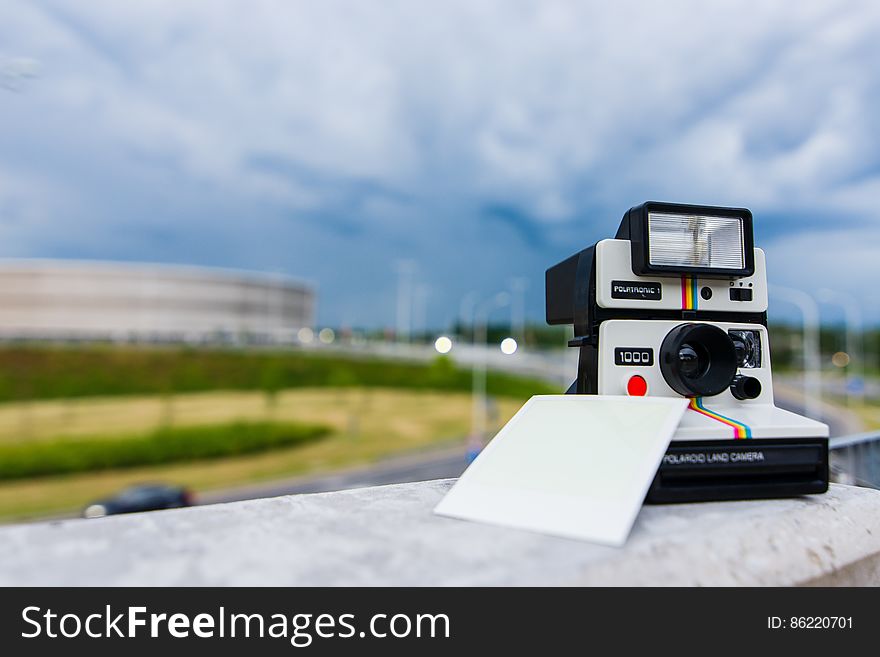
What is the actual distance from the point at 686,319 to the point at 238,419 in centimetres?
2671

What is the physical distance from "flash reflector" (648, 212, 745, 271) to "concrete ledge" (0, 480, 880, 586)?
0.77 metres

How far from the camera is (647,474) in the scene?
1.33 metres

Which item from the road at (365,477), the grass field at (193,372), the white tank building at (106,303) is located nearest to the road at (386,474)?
the road at (365,477)

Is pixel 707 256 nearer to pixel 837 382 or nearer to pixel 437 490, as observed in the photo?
pixel 437 490

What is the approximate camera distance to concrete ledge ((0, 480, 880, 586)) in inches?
43.2

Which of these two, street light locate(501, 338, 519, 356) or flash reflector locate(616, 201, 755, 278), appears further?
street light locate(501, 338, 519, 356)

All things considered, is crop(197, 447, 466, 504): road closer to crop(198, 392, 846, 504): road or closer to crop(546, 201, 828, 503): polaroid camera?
crop(198, 392, 846, 504): road

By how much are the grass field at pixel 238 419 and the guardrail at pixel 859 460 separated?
62.4 feet

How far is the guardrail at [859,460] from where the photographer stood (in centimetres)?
275

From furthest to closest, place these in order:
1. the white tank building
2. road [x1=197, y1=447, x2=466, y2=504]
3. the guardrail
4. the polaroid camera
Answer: the white tank building → road [x1=197, y1=447, x2=466, y2=504] → the guardrail → the polaroid camera

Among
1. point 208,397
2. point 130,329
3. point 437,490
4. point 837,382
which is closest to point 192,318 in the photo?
point 130,329

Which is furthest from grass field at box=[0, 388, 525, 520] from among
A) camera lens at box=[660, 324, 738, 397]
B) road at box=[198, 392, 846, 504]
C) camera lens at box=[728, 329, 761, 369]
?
camera lens at box=[728, 329, 761, 369]

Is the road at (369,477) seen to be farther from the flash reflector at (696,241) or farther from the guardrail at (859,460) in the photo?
the flash reflector at (696,241)

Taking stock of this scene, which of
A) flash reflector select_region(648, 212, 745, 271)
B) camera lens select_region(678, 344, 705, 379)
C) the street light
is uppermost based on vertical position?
flash reflector select_region(648, 212, 745, 271)
